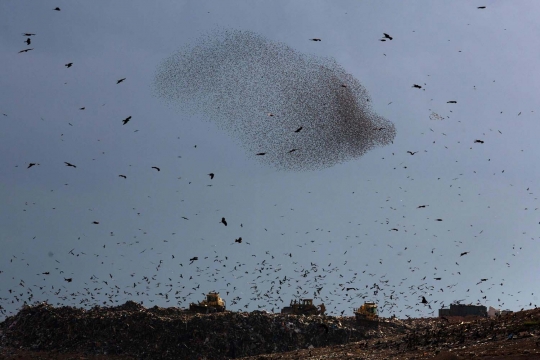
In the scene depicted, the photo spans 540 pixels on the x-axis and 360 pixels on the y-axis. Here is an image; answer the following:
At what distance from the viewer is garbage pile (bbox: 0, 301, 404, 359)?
33438 millimetres

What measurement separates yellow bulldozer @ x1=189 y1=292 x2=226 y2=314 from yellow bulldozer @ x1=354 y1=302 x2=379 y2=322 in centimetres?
866

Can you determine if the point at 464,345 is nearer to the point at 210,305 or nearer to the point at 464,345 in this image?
the point at 464,345

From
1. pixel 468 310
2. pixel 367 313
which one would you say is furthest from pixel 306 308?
pixel 468 310

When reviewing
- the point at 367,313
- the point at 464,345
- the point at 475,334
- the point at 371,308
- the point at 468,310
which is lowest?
the point at 468,310

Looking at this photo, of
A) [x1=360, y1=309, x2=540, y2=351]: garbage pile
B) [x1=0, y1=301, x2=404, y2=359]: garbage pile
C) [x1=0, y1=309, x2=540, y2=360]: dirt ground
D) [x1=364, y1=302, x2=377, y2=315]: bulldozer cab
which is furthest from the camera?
[x1=364, y1=302, x2=377, y2=315]: bulldozer cab

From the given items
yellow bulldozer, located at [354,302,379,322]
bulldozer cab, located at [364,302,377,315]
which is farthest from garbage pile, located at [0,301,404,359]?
bulldozer cab, located at [364,302,377,315]

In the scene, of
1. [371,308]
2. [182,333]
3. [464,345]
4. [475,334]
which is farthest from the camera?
[371,308]

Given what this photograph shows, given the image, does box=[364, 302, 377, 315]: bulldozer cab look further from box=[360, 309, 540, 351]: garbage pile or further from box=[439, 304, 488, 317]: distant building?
box=[360, 309, 540, 351]: garbage pile

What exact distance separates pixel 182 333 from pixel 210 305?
558 centimetres

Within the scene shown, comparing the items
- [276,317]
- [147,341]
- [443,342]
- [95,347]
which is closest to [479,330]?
[443,342]

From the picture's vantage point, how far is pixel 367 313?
38.1m

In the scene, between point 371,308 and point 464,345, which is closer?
point 464,345

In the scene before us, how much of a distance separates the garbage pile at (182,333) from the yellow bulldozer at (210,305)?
248cm

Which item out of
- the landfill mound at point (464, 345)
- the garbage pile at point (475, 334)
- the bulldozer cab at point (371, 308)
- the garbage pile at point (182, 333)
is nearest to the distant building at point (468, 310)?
the garbage pile at point (182, 333)
